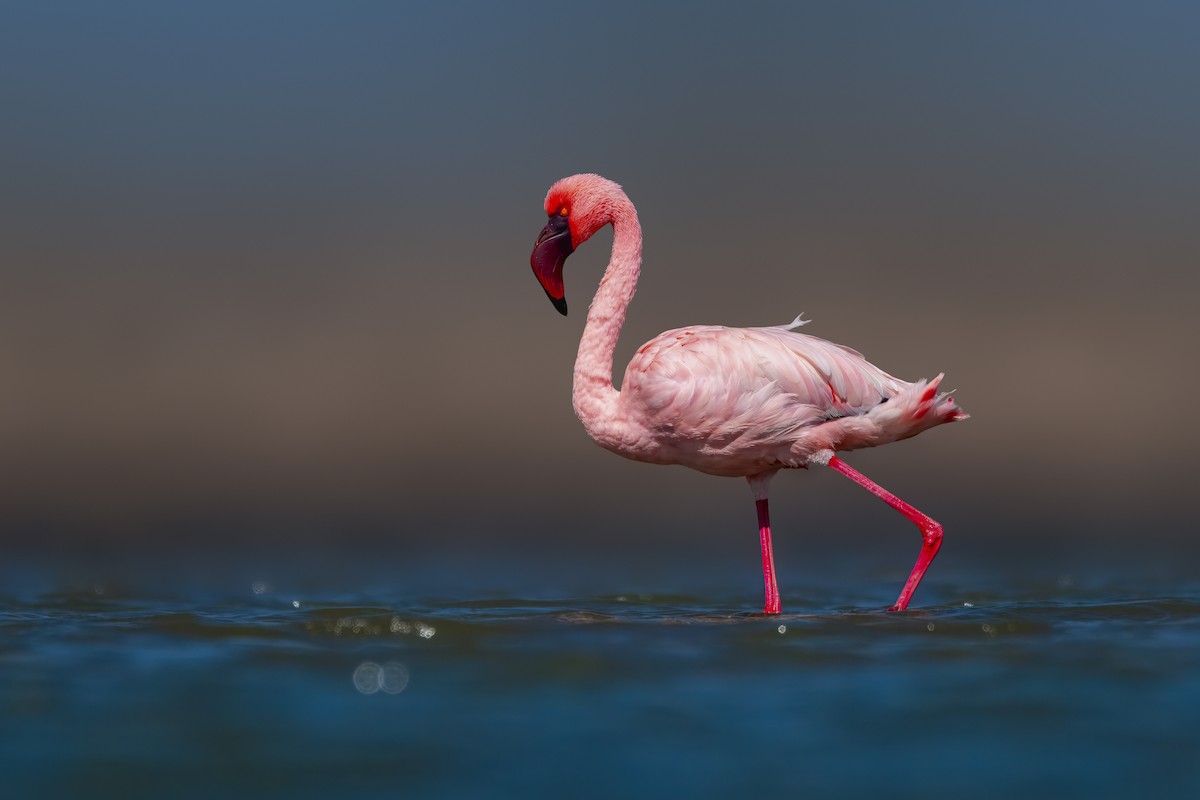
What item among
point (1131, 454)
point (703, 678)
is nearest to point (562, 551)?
point (703, 678)

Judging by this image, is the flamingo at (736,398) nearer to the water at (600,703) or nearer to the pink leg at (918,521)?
the pink leg at (918,521)

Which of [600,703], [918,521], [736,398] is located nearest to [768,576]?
[918,521]

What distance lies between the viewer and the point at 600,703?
507 centimetres

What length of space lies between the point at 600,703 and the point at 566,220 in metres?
3.36

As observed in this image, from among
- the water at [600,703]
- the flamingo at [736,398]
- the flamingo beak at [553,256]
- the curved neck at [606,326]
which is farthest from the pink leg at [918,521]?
the flamingo beak at [553,256]

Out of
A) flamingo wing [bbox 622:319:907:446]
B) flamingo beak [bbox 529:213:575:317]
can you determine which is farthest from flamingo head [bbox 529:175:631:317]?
flamingo wing [bbox 622:319:907:446]

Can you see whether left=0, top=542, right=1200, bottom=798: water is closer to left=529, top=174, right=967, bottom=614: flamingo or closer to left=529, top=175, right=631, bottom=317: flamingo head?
left=529, top=174, right=967, bottom=614: flamingo

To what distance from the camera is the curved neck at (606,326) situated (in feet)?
24.0

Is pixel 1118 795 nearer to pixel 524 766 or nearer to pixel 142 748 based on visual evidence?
pixel 524 766

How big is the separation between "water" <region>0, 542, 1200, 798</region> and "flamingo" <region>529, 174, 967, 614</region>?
2.65 ft

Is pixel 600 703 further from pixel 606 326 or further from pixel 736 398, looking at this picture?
pixel 606 326

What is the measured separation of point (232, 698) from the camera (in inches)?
204

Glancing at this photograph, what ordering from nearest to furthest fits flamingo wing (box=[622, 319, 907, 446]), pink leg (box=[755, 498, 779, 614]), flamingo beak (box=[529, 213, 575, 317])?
flamingo wing (box=[622, 319, 907, 446]), pink leg (box=[755, 498, 779, 614]), flamingo beak (box=[529, 213, 575, 317])

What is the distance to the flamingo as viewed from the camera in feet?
23.2
